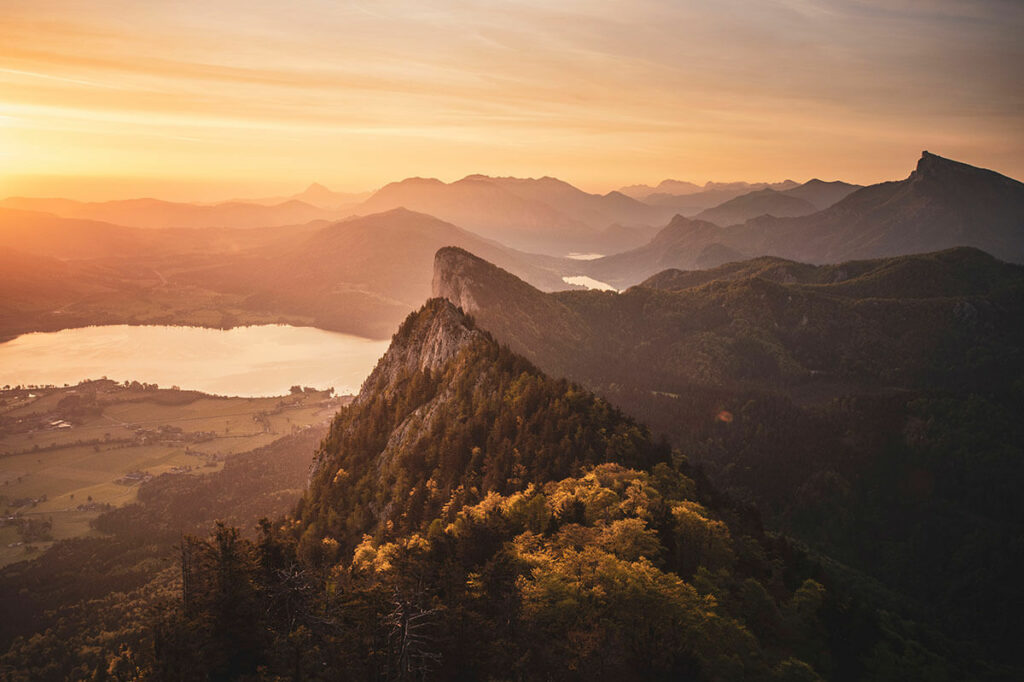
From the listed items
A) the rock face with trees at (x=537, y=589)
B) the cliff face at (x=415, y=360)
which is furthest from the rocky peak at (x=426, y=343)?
the rock face with trees at (x=537, y=589)

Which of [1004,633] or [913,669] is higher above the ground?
[913,669]

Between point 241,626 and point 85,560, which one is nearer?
point 241,626

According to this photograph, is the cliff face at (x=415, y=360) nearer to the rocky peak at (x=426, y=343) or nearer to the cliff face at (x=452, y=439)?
the rocky peak at (x=426, y=343)

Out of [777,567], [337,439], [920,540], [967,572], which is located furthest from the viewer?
[920,540]

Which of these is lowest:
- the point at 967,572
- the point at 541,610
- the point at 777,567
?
the point at 967,572

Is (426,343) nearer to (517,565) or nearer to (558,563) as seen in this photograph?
(517,565)

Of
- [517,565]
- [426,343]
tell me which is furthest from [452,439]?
[517,565]

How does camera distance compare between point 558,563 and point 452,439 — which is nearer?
point 558,563

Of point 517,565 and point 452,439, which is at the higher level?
point 517,565

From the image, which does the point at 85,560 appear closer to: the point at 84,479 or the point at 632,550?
the point at 84,479

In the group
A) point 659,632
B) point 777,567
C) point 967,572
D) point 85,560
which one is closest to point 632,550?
point 659,632

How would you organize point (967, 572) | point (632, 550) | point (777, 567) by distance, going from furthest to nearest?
point (967, 572)
point (777, 567)
point (632, 550)
